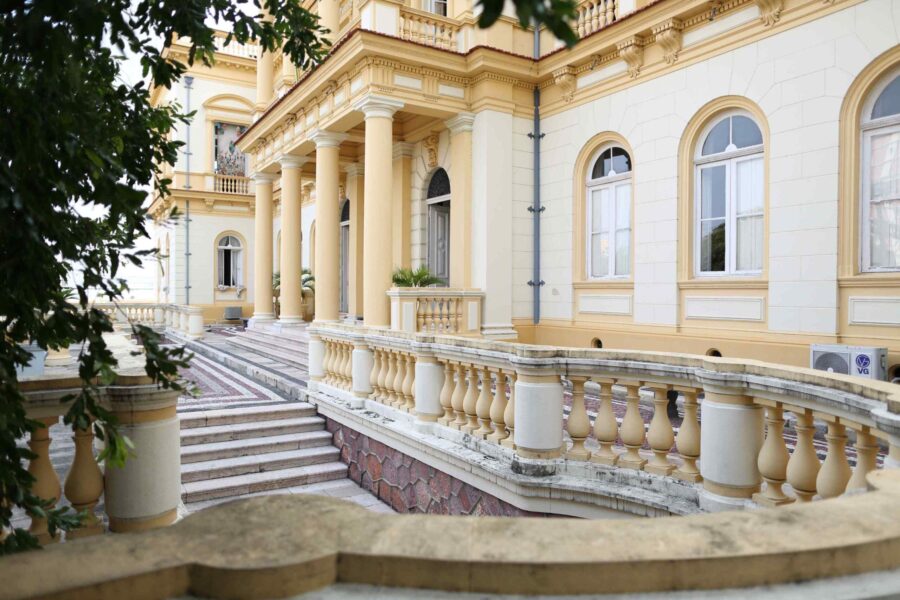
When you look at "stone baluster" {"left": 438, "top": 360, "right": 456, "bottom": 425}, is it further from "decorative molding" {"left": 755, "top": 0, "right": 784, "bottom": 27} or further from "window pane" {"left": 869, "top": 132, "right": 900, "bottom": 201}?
"decorative molding" {"left": 755, "top": 0, "right": 784, "bottom": 27}

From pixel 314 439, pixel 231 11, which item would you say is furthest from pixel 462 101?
pixel 231 11

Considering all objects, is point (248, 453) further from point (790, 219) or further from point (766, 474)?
point (790, 219)

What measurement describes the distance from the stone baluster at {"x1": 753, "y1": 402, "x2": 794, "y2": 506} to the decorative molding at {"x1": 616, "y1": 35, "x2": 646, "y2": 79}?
25.1 ft

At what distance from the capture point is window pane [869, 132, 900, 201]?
6668 mm

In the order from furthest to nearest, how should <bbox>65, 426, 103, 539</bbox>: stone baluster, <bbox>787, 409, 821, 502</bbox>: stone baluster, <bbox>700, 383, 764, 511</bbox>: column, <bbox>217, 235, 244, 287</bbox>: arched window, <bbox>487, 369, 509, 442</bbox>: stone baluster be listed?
<bbox>217, 235, 244, 287</bbox>: arched window < <bbox>487, 369, 509, 442</bbox>: stone baluster < <bbox>700, 383, 764, 511</bbox>: column < <bbox>787, 409, 821, 502</bbox>: stone baluster < <bbox>65, 426, 103, 539</bbox>: stone baluster

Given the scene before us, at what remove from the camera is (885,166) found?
6777mm

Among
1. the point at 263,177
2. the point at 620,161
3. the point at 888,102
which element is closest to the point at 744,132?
the point at 888,102

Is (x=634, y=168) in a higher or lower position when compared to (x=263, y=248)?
higher

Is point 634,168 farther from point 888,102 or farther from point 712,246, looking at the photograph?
point 888,102

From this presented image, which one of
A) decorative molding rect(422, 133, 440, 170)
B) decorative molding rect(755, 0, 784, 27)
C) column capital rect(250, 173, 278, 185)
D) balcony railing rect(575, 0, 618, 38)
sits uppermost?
balcony railing rect(575, 0, 618, 38)

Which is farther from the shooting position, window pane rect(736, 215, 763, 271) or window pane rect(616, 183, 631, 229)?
window pane rect(616, 183, 631, 229)

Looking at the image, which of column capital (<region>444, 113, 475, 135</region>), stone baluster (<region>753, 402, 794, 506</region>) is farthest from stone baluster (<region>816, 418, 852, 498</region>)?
column capital (<region>444, 113, 475, 135</region>)

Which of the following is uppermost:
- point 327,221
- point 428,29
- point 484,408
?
point 428,29

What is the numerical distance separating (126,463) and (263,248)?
48.3ft
